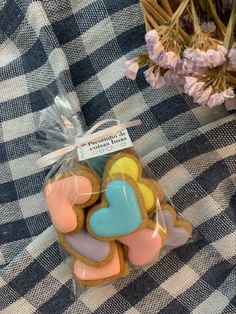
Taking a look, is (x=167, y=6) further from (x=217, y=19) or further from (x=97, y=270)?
(x=97, y=270)

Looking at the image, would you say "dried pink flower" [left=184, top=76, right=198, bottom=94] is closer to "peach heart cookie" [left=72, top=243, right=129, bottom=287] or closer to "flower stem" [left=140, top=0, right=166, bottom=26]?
"flower stem" [left=140, top=0, right=166, bottom=26]

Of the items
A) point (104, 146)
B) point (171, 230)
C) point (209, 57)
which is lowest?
point (171, 230)

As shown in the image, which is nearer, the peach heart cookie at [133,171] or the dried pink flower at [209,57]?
the dried pink flower at [209,57]

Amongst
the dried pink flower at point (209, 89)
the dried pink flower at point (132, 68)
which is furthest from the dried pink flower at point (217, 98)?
the dried pink flower at point (132, 68)

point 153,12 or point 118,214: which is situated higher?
point 153,12

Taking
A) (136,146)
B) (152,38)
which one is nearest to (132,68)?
(152,38)

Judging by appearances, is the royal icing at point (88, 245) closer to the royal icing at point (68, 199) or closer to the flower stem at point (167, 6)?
the royal icing at point (68, 199)
